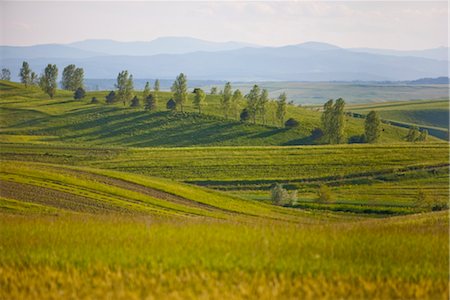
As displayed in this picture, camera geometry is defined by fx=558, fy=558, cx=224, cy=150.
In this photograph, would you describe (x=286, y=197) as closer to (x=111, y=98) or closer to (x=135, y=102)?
(x=135, y=102)

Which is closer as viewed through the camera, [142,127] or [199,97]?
[142,127]

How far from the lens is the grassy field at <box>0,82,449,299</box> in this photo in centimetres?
1078

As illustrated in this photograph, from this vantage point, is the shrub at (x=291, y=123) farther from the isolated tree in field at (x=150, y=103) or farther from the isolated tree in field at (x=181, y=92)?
the isolated tree in field at (x=150, y=103)

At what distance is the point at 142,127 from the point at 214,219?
139852 mm

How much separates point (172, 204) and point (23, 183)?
13.9 m

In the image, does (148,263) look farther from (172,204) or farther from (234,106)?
(234,106)

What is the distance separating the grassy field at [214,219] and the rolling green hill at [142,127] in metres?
0.89

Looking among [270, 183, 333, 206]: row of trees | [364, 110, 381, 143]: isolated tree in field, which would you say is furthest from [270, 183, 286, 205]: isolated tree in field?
[364, 110, 381, 143]: isolated tree in field

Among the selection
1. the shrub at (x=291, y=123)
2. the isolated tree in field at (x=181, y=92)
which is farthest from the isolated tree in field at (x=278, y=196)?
the isolated tree in field at (x=181, y=92)

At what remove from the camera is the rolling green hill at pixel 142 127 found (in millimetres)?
146625

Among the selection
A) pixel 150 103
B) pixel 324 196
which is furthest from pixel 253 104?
pixel 324 196

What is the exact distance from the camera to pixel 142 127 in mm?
157250

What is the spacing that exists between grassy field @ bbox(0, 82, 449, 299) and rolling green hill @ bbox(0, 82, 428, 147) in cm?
89

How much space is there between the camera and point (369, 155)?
4240 inches
